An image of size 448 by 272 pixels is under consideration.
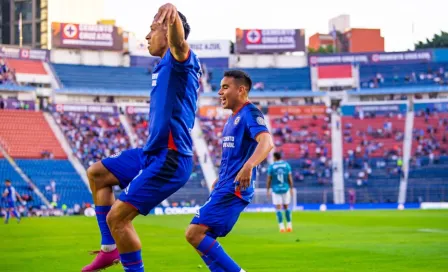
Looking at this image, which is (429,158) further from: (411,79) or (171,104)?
(171,104)

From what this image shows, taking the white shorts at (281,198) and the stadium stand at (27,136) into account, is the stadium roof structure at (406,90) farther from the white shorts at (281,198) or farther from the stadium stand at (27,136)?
the white shorts at (281,198)

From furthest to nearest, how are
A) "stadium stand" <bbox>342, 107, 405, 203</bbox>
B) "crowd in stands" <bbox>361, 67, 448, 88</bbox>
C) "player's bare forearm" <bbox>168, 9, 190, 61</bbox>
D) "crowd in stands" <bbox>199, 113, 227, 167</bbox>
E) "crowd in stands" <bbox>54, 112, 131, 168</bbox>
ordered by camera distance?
"crowd in stands" <bbox>361, 67, 448, 88</bbox> → "crowd in stands" <bbox>199, 113, 227, 167</bbox> → "crowd in stands" <bbox>54, 112, 131, 168</bbox> → "stadium stand" <bbox>342, 107, 405, 203</bbox> → "player's bare forearm" <bbox>168, 9, 190, 61</bbox>

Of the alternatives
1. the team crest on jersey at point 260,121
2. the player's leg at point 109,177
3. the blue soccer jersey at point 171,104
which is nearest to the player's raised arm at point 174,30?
the blue soccer jersey at point 171,104

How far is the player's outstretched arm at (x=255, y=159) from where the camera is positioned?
29.4 feet

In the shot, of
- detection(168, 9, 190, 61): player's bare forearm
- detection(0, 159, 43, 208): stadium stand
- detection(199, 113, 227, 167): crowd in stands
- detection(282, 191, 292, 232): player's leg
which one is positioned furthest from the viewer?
detection(199, 113, 227, 167): crowd in stands

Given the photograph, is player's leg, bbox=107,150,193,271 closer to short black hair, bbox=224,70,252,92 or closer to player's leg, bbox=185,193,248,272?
player's leg, bbox=185,193,248,272

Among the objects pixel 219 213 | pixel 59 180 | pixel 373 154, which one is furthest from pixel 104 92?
pixel 219 213

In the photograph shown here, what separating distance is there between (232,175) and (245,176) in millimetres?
894

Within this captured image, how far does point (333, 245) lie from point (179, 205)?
4043 centimetres

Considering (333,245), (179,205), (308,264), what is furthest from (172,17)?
(179,205)

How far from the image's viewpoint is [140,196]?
8273 mm

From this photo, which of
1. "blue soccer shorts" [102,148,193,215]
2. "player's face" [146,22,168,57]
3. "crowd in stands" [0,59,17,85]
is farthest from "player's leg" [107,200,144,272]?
"crowd in stands" [0,59,17,85]

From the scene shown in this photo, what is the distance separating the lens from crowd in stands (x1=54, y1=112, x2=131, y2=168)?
6494 centimetres

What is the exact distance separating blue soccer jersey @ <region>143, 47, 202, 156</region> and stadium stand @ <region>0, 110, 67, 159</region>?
55343mm
